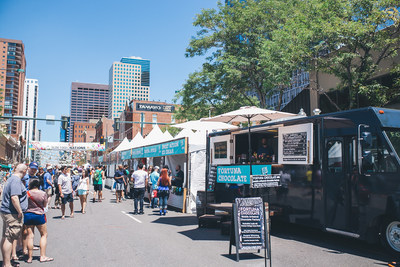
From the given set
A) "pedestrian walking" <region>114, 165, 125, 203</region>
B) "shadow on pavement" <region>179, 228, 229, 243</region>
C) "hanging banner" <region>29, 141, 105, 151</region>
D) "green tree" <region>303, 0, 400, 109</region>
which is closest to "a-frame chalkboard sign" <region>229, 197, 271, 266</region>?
"shadow on pavement" <region>179, 228, 229, 243</region>

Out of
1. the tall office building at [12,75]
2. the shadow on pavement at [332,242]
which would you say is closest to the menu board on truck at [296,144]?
the shadow on pavement at [332,242]

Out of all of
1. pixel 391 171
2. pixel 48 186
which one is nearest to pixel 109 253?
pixel 391 171

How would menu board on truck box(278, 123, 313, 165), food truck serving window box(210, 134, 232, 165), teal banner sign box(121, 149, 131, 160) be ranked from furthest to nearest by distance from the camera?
teal banner sign box(121, 149, 131, 160), food truck serving window box(210, 134, 232, 165), menu board on truck box(278, 123, 313, 165)

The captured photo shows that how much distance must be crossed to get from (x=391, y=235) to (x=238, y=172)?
498 cm

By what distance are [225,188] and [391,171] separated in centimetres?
612

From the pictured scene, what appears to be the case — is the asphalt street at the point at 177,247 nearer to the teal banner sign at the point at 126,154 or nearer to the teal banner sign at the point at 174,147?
the teal banner sign at the point at 174,147

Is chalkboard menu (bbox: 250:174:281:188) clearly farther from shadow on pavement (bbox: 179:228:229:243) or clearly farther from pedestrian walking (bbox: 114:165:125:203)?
pedestrian walking (bbox: 114:165:125:203)

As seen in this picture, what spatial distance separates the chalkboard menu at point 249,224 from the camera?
712 centimetres

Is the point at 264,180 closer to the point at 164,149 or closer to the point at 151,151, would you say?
the point at 164,149

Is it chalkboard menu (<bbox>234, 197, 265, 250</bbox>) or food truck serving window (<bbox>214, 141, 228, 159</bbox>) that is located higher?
food truck serving window (<bbox>214, 141, 228, 159</bbox>)

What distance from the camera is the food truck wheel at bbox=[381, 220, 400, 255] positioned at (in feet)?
23.7

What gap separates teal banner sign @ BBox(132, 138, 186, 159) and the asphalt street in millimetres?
4325

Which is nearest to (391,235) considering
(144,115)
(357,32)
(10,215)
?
(10,215)

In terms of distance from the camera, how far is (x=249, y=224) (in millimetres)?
7227
